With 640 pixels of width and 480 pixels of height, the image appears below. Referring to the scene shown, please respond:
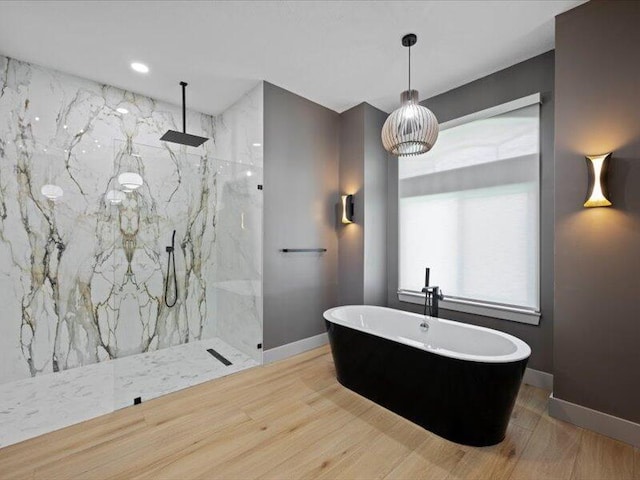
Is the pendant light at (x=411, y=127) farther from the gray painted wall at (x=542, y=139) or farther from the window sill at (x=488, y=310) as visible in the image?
the window sill at (x=488, y=310)

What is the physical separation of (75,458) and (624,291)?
3439 mm

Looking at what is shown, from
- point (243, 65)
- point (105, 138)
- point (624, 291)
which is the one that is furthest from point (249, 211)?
point (624, 291)

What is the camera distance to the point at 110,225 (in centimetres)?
303

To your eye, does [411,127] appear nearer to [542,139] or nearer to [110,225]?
[542,139]

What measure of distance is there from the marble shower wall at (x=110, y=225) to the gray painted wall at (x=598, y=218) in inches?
99.9

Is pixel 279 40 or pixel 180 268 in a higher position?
Result: pixel 279 40

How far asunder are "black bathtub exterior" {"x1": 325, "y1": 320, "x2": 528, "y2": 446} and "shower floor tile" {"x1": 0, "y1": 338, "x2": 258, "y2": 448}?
4.47 ft

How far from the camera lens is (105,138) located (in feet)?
9.89

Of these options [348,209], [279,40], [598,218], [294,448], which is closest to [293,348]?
[294,448]

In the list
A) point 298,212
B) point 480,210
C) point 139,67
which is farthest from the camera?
point 298,212

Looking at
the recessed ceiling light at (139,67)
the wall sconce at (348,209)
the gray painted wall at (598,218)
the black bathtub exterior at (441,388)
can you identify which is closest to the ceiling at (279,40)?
the recessed ceiling light at (139,67)

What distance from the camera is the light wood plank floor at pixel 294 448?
158cm

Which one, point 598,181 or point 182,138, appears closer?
point 598,181

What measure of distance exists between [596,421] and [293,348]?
8.11 ft
